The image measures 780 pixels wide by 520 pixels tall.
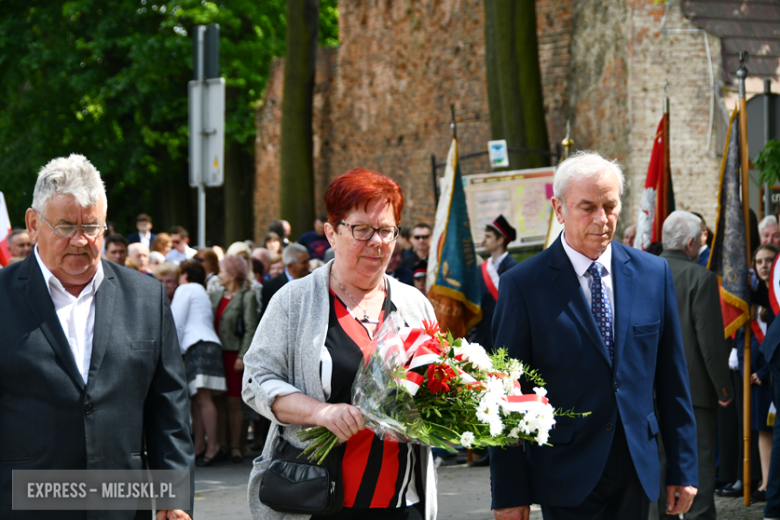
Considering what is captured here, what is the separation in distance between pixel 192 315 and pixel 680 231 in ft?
16.9

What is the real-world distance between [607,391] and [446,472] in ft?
18.0

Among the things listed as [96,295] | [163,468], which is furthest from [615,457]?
[96,295]

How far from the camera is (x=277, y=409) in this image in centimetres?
323

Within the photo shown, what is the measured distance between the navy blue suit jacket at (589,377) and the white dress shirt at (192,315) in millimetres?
6254

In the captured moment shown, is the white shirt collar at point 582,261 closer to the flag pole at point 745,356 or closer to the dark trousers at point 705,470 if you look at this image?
the dark trousers at point 705,470

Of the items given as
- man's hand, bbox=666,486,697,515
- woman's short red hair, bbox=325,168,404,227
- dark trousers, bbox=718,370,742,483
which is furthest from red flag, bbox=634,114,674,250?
woman's short red hair, bbox=325,168,404,227

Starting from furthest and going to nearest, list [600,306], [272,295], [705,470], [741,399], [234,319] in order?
[234,319] → [272,295] → [741,399] → [705,470] → [600,306]

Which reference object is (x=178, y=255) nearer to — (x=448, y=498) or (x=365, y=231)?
(x=448, y=498)

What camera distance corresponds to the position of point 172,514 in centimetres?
351

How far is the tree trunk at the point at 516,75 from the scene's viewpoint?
1357cm

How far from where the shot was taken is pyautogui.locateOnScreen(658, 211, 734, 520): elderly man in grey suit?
243 inches

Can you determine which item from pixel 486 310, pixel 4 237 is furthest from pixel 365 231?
pixel 4 237

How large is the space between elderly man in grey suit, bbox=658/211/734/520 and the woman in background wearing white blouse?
4.96m

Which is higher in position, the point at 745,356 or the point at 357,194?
the point at 357,194
